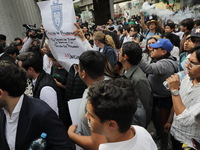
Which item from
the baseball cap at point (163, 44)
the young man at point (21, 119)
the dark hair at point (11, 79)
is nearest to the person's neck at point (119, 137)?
the young man at point (21, 119)

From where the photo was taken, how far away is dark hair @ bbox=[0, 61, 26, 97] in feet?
4.29

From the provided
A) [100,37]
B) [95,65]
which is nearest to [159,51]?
[95,65]

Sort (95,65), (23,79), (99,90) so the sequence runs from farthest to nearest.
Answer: (95,65) → (23,79) → (99,90)

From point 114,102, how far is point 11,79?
0.89 m

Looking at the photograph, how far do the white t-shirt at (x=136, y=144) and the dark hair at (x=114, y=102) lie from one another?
0.25 ft

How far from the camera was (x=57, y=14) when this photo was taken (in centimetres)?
199

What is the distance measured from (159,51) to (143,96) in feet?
2.93

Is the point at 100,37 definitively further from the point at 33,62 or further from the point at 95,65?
the point at 95,65

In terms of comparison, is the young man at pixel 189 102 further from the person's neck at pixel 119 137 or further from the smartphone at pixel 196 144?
the person's neck at pixel 119 137

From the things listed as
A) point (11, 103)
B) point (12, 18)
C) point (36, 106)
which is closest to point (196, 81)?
point (36, 106)

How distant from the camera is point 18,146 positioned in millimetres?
1291

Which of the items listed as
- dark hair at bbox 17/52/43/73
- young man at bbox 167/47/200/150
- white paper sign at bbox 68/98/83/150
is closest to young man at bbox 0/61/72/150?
white paper sign at bbox 68/98/83/150

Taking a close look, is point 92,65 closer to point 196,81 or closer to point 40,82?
point 40,82

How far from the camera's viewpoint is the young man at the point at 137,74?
2033mm
